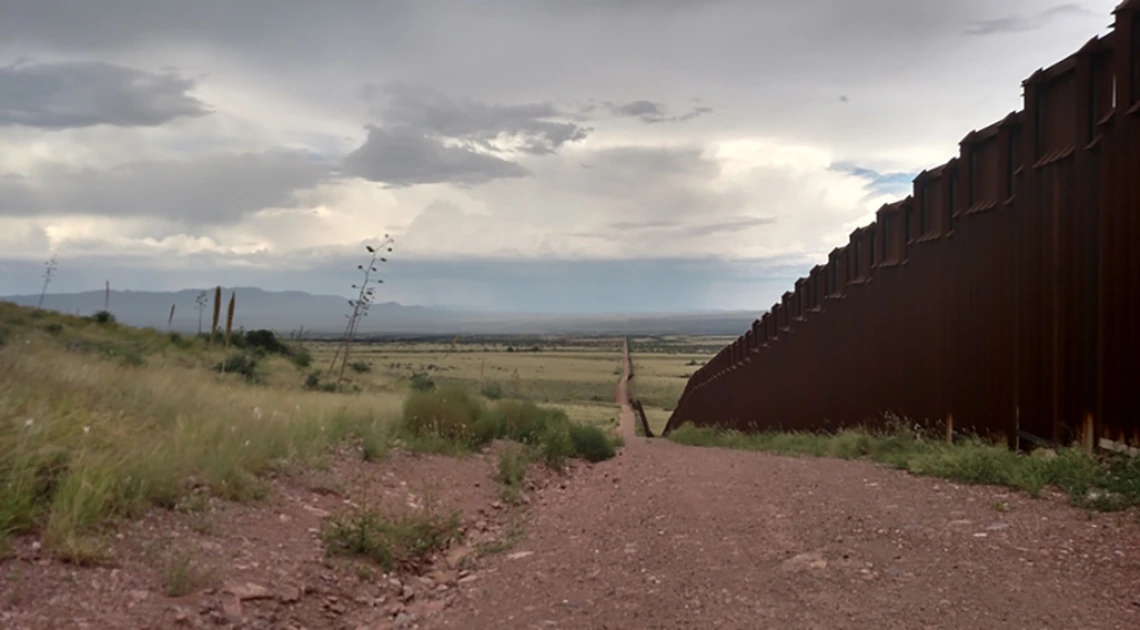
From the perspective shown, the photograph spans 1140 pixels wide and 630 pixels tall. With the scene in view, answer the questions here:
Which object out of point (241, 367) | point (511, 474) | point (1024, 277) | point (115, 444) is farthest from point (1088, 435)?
point (241, 367)

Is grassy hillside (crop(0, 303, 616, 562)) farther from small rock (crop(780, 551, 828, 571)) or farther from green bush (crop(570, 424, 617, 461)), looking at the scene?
small rock (crop(780, 551, 828, 571))

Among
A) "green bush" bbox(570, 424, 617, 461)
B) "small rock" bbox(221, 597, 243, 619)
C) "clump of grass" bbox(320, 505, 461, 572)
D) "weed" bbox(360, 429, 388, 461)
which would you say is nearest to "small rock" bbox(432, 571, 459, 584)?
"clump of grass" bbox(320, 505, 461, 572)

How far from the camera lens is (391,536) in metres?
7.40

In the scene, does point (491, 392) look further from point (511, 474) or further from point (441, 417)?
point (511, 474)

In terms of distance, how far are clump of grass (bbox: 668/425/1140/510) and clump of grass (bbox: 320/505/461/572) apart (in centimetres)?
491

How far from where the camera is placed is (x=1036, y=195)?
9273 millimetres

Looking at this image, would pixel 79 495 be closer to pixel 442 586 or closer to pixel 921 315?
pixel 442 586

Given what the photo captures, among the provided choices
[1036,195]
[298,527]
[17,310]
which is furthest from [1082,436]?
[17,310]

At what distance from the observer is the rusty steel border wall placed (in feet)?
25.2

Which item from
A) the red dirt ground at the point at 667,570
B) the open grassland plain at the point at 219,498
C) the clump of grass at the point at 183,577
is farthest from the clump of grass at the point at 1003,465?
the clump of grass at the point at 183,577

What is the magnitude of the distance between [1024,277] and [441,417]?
787 cm

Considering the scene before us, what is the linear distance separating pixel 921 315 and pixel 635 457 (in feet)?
16.3

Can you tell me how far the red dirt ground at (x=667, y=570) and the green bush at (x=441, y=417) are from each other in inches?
144

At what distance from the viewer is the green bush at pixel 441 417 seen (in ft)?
42.5
